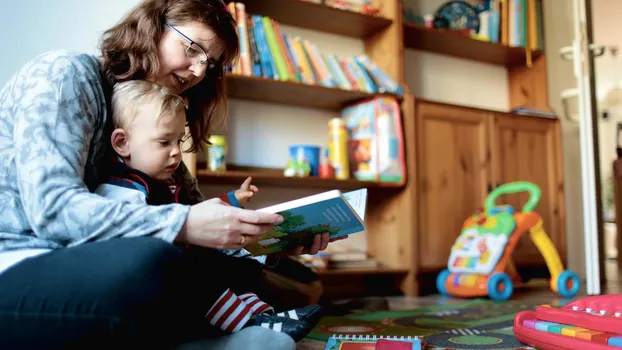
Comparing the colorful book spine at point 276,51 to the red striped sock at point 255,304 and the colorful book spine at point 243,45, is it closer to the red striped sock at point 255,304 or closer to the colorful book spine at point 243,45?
the colorful book spine at point 243,45

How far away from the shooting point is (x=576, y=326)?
49.2 inches

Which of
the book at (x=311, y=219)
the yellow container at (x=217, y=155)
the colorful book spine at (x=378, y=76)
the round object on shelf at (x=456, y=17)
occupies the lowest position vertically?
the book at (x=311, y=219)

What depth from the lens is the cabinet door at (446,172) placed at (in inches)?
104

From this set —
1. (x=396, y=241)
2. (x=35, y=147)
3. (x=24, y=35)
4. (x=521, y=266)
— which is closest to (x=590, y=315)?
(x=35, y=147)

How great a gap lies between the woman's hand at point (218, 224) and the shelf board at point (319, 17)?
1.82 m

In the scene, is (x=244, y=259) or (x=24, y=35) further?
(x=24, y=35)

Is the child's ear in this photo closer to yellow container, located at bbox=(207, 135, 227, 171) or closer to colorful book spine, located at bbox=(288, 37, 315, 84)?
yellow container, located at bbox=(207, 135, 227, 171)

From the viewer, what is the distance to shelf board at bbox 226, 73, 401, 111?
2.34 metres

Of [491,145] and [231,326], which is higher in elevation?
[491,145]

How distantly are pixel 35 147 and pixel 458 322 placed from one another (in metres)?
1.35

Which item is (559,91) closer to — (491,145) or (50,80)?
(491,145)

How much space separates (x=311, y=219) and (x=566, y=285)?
6.39ft

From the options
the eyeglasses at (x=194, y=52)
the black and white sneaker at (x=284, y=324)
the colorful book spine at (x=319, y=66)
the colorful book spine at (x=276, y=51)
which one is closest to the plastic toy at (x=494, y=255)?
the colorful book spine at (x=319, y=66)

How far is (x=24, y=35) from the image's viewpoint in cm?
199
